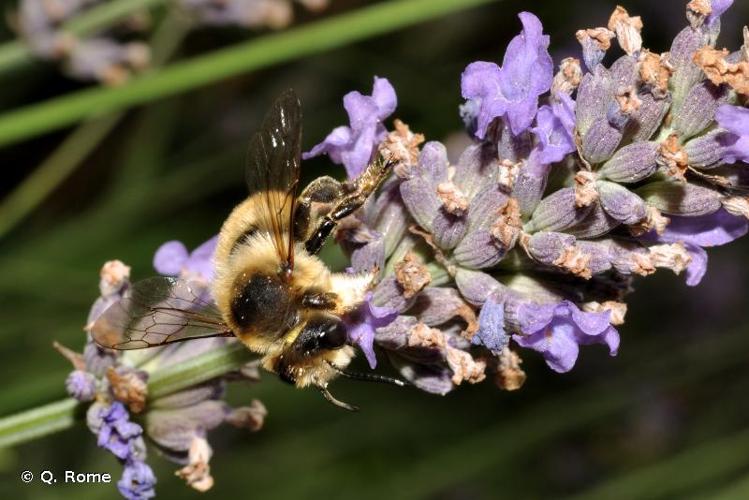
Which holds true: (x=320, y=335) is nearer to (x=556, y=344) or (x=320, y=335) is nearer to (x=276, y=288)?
(x=276, y=288)

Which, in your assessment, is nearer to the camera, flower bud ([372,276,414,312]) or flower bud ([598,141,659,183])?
flower bud ([598,141,659,183])

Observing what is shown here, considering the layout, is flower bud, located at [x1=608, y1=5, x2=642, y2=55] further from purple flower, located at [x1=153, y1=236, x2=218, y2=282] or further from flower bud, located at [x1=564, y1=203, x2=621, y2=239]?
purple flower, located at [x1=153, y1=236, x2=218, y2=282]

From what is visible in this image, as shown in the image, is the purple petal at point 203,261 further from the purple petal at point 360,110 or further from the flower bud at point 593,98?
the flower bud at point 593,98

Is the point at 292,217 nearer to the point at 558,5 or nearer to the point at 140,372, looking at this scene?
the point at 140,372

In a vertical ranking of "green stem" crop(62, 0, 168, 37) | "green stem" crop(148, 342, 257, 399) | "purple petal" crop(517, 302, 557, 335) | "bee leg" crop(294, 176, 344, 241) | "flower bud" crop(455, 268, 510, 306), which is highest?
"green stem" crop(62, 0, 168, 37)

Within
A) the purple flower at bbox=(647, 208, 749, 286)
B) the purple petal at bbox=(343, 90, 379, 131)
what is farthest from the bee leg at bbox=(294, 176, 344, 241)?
the purple flower at bbox=(647, 208, 749, 286)

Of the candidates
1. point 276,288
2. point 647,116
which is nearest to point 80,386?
point 276,288
